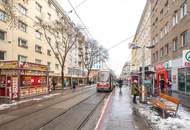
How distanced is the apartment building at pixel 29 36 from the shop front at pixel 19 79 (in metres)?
4.88

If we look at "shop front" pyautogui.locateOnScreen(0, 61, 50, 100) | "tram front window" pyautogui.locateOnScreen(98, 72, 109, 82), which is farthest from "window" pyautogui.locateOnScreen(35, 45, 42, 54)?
"shop front" pyautogui.locateOnScreen(0, 61, 50, 100)

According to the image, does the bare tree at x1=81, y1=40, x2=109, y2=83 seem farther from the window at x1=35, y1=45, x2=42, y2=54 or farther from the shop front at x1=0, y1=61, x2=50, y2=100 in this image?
the shop front at x1=0, y1=61, x2=50, y2=100

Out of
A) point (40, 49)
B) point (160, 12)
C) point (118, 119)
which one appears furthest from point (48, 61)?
point (118, 119)

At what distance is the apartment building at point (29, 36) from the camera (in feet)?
100

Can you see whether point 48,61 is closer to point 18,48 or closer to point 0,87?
point 18,48

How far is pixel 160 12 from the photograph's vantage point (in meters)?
38.8

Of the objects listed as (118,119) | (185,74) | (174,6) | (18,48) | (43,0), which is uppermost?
(43,0)

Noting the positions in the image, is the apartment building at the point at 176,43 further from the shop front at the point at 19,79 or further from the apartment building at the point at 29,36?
the apartment building at the point at 29,36

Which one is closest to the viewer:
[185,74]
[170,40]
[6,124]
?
[6,124]

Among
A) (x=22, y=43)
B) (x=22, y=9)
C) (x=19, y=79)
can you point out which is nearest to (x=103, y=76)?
(x=22, y=43)

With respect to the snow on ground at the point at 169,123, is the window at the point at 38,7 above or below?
above

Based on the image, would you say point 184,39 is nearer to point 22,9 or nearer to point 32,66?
point 32,66

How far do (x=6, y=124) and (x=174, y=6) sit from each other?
969 inches

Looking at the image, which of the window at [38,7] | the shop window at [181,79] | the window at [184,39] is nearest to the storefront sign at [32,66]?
the shop window at [181,79]
